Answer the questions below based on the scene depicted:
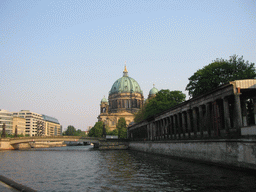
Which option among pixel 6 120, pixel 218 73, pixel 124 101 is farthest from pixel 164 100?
Answer: pixel 124 101

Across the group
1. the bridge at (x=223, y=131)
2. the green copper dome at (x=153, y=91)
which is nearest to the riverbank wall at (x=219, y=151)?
the bridge at (x=223, y=131)

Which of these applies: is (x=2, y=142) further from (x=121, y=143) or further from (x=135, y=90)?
(x=135, y=90)

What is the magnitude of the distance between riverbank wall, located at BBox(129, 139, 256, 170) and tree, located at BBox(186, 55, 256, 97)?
20.0 metres

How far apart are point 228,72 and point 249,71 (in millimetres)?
4448

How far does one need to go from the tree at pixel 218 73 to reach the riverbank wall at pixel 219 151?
20018 mm

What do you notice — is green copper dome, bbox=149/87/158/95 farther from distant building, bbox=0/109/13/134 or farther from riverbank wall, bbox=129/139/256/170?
riverbank wall, bbox=129/139/256/170

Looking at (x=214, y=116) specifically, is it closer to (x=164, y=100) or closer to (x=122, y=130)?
(x=164, y=100)

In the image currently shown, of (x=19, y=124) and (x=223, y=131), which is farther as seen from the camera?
(x=19, y=124)

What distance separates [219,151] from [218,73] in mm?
35327

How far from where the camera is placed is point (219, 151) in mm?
26469

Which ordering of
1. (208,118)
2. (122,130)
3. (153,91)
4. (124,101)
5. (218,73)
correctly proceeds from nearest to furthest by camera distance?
(208,118), (218,73), (122,130), (153,91), (124,101)

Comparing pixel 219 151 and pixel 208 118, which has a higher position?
pixel 208 118

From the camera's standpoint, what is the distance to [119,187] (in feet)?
56.7

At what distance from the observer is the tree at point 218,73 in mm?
56969
